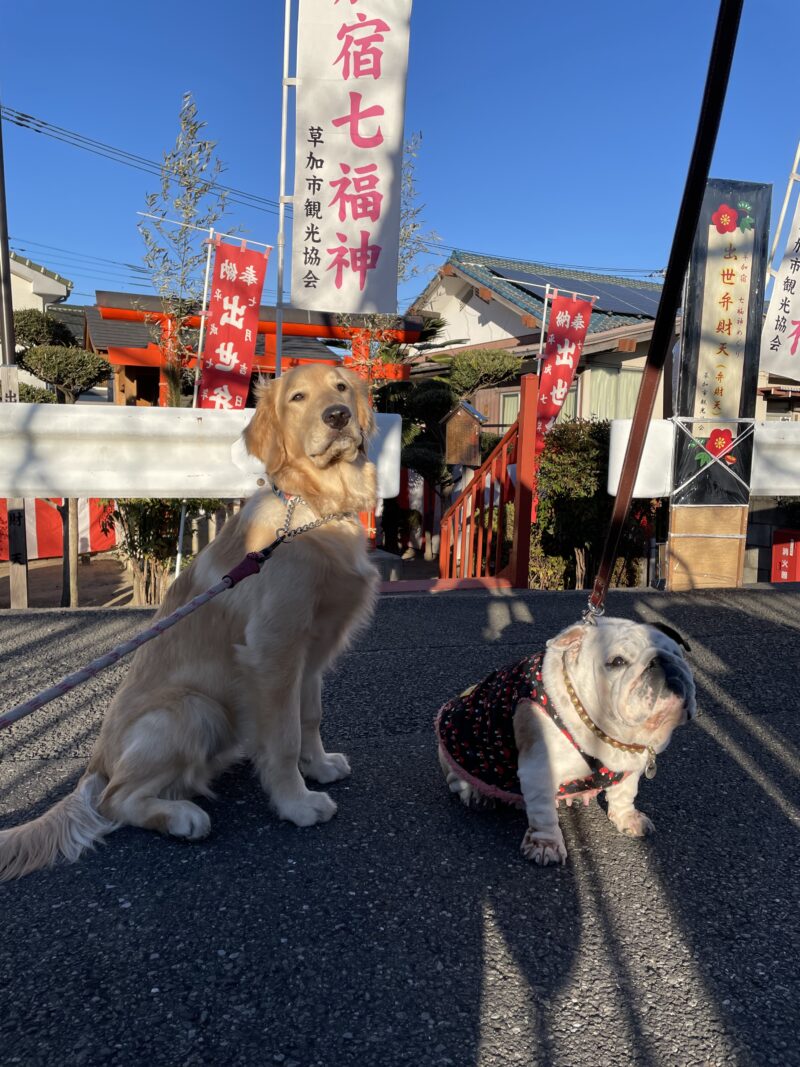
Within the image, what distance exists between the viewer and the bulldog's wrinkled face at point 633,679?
6.11ft

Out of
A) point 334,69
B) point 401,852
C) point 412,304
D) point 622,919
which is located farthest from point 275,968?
point 412,304

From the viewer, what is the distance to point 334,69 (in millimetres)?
5535

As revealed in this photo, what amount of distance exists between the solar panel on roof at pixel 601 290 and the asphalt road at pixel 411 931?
1366cm

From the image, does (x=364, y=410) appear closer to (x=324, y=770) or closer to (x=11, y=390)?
(x=324, y=770)

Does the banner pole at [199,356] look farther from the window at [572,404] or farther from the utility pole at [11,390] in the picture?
the window at [572,404]

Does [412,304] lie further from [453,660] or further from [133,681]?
[133,681]

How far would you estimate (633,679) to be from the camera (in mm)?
1882

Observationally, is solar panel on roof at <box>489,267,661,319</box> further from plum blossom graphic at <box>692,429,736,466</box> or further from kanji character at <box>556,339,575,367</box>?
plum blossom graphic at <box>692,429,736,466</box>

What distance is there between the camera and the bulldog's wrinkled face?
186 centimetres

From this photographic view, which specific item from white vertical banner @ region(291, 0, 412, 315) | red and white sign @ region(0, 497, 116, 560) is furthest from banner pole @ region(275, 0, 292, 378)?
red and white sign @ region(0, 497, 116, 560)

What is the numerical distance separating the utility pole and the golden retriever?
3.76 m

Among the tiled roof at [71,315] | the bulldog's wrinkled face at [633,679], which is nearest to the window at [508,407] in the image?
the tiled roof at [71,315]

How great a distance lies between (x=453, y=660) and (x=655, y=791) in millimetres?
1590

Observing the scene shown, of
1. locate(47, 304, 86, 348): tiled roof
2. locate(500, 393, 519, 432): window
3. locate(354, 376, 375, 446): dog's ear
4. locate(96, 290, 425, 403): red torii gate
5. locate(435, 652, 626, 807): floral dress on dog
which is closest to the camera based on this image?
locate(435, 652, 626, 807): floral dress on dog
